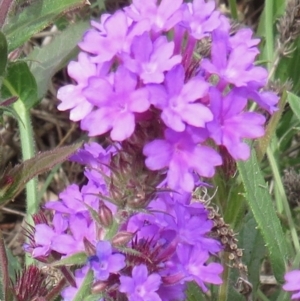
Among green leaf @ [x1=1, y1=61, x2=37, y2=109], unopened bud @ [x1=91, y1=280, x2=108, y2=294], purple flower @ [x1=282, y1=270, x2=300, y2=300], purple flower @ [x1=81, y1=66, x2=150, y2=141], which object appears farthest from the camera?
green leaf @ [x1=1, y1=61, x2=37, y2=109]

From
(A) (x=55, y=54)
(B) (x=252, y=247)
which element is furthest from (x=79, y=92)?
(A) (x=55, y=54)

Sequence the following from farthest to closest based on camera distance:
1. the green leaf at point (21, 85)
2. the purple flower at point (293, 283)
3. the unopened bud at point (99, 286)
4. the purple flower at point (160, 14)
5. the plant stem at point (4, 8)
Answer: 1. the green leaf at point (21, 85)
2. the plant stem at point (4, 8)
3. the purple flower at point (293, 283)
4. the unopened bud at point (99, 286)
5. the purple flower at point (160, 14)

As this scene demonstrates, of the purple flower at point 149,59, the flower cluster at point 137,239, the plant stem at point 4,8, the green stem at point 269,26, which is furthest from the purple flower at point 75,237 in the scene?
the green stem at point 269,26

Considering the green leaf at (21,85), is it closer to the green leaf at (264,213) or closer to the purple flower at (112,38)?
the green leaf at (264,213)

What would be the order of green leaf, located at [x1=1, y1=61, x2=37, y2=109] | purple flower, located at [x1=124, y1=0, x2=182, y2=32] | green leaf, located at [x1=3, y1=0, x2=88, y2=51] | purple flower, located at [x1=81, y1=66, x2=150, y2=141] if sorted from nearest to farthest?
purple flower, located at [x1=81, y1=66, x2=150, y2=141] → purple flower, located at [x1=124, y1=0, x2=182, y2=32] → green leaf, located at [x1=3, y1=0, x2=88, y2=51] → green leaf, located at [x1=1, y1=61, x2=37, y2=109]

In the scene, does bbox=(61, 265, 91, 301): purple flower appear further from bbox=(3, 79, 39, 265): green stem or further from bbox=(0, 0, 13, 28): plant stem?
bbox=(0, 0, 13, 28): plant stem

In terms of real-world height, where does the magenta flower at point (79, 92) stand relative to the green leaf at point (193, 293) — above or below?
above

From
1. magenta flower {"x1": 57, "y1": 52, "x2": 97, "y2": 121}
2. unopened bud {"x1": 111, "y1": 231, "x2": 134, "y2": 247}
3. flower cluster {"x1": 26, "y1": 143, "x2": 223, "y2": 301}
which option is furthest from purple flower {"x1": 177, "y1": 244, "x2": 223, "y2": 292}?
magenta flower {"x1": 57, "y1": 52, "x2": 97, "y2": 121}
